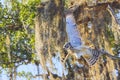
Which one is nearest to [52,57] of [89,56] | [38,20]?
[38,20]

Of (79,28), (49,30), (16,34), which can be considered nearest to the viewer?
(49,30)

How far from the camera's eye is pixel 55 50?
6.34 m

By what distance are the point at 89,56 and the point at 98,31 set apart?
2.09 metres

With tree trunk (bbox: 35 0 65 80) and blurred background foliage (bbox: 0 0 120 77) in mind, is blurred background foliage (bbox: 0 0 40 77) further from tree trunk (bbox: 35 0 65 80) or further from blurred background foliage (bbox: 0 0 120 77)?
tree trunk (bbox: 35 0 65 80)

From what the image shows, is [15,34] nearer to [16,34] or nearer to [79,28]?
[16,34]

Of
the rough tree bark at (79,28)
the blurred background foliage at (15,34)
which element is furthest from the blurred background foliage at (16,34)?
the rough tree bark at (79,28)

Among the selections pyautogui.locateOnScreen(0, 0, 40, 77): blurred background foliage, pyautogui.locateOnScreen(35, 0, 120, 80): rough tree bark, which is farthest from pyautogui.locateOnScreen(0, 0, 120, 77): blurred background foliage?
pyautogui.locateOnScreen(35, 0, 120, 80): rough tree bark

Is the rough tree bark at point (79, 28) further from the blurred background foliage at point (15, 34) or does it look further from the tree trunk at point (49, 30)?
the blurred background foliage at point (15, 34)

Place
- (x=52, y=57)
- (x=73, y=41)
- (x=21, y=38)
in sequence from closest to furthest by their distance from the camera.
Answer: (x=73, y=41)
(x=52, y=57)
(x=21, y=38)

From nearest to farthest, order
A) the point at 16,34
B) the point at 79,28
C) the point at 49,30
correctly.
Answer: the point at 49,30
the point at 79,28
the point at 16,34

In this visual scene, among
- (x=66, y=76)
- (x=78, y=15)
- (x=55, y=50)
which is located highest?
(x=78, y=15)

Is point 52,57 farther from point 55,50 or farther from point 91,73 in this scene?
point 91,73

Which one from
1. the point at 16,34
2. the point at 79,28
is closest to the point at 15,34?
the point at 16,34

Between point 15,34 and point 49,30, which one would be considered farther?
point 15,34
